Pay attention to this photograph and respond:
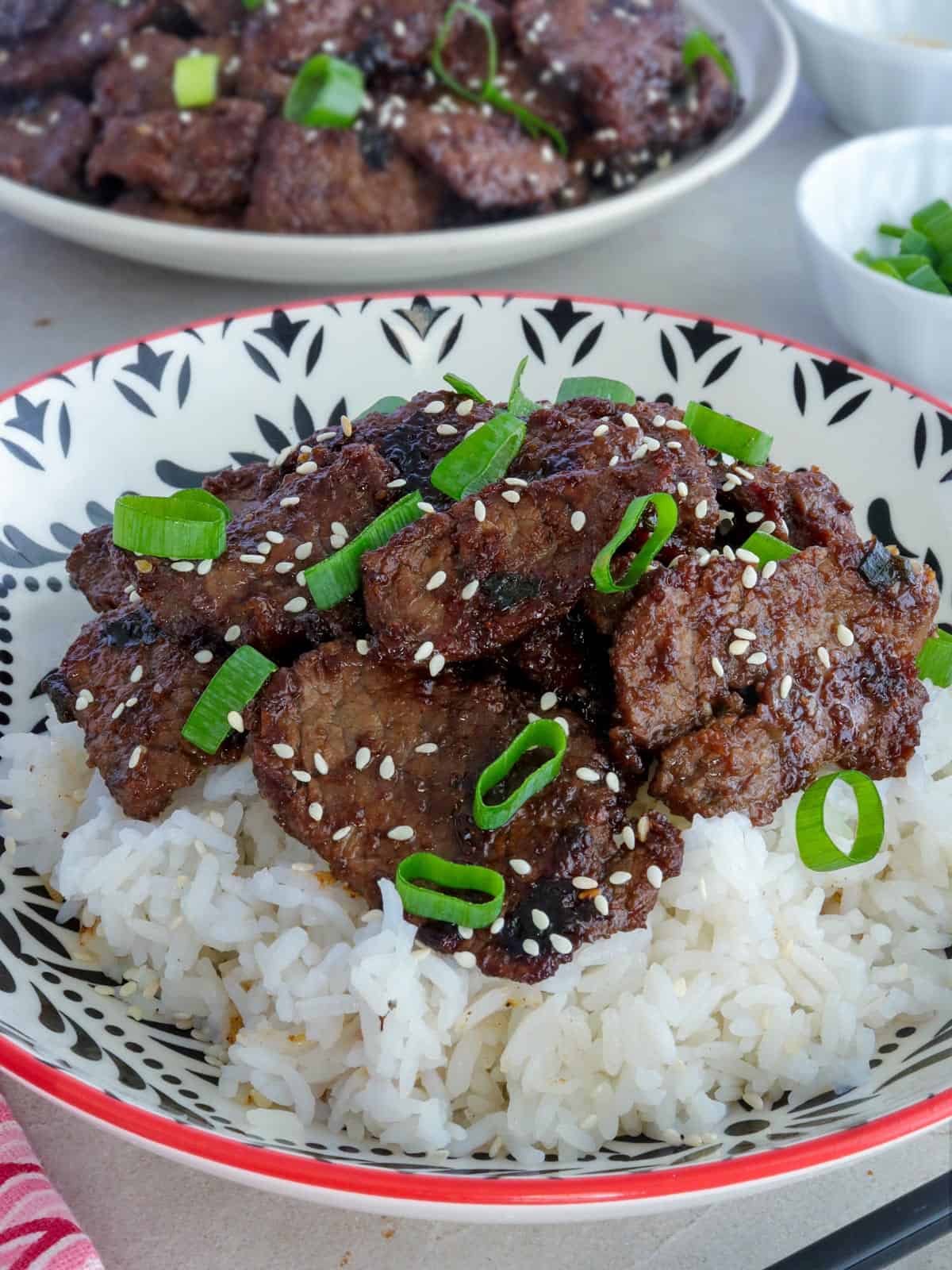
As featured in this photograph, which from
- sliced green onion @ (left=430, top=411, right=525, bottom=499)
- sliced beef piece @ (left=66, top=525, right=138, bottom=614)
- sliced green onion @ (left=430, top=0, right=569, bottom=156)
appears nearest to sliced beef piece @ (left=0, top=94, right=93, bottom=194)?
sliced green onion @ (left=430, top=0, right=569, bottom=156)

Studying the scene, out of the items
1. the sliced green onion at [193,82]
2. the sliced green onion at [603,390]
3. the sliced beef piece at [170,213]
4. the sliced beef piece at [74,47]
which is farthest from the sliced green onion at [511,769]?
the sliced beef piece at [74,47]

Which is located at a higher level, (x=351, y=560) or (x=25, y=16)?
(x=25, y=16)

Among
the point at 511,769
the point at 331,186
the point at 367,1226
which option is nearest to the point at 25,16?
the point at 331,186

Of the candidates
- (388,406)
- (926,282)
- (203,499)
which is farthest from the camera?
(926,282)

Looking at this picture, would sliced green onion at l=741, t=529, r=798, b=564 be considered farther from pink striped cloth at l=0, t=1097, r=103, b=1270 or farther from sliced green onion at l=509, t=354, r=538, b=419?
pink striped cloth at l=0, t=1097, r=103, b=1270

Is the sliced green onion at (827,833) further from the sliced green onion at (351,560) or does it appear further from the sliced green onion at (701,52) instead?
the sliced green onion at (701,52)

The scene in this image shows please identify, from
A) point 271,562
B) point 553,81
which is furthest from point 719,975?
point 553,81

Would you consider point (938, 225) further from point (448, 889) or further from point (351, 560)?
point (448, 889)
